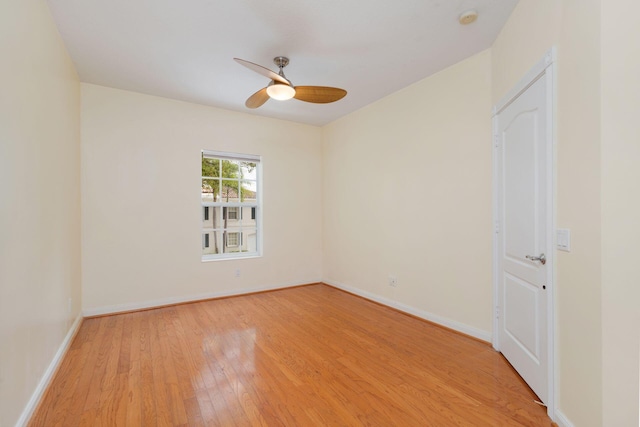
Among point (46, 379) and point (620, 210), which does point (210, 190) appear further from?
point (620, 210)

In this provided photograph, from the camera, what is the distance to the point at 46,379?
2068 mm

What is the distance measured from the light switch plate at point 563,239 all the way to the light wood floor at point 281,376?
40.3 inches

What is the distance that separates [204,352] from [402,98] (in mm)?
3540

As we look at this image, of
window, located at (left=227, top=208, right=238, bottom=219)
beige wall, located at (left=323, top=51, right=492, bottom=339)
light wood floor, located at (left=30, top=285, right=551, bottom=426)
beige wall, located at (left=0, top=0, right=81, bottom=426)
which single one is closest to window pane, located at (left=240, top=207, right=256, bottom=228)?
window, located at (left=227, top=208, right=238, bottom=219)

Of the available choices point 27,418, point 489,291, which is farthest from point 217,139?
point 489,291

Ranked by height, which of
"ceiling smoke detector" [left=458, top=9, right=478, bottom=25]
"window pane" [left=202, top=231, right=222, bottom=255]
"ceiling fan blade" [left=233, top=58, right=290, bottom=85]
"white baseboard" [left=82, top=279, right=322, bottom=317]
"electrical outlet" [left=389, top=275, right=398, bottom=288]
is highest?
"ceiling smoke detector" [left=458, top=9, right=478, bottom=25]

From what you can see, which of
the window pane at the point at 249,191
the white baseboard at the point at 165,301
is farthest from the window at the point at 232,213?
the white baseboard at the point at 165,301

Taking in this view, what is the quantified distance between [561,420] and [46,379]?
3.30 meters

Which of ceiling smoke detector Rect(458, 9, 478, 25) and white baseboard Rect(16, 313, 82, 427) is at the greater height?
ceiling smoke detector Rect(458, 9, 478, 25)

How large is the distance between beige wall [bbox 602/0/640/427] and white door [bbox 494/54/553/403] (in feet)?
1.38

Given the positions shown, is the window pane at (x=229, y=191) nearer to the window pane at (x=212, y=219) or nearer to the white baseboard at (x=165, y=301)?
the window pane at (x=212, y=219)

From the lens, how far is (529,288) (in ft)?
6.75

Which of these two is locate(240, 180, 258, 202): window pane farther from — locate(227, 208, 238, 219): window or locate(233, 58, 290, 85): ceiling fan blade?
locate(233, 58, 290, 85): ceiling fan blade

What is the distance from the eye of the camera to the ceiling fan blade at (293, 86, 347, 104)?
8.86 ft
